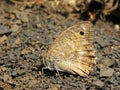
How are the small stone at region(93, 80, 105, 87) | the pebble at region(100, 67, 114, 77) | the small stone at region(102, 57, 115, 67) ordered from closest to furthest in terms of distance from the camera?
the small stone at region(93, 80, 105, 87) < the pebble at region(100, 67, 114, 77) < the small stone at region(102, 57, 115, 67)

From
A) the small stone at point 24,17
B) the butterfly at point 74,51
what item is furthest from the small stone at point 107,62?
the small stone at point 24,17

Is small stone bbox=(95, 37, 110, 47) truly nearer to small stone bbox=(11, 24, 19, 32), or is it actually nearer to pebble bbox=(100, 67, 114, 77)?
pebble bbox=(100, 67, 114, 77)

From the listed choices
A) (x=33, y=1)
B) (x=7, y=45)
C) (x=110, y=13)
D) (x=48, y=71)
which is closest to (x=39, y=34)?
(x=7, y=45)

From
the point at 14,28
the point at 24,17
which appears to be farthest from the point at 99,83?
the point at 24,17

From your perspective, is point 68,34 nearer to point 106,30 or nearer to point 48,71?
point 48,71

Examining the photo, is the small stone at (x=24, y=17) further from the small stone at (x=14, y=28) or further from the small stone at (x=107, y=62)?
the small stone at (x=107, y=62)

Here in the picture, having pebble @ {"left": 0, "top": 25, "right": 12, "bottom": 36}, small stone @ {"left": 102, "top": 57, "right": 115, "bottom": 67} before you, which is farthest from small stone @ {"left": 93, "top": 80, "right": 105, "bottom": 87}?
pebble @ {"left": 0, "top": 25, "right": 12, "bottom": 36}

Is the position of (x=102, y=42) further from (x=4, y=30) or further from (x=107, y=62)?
(x=4, y=30)
